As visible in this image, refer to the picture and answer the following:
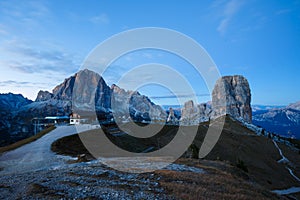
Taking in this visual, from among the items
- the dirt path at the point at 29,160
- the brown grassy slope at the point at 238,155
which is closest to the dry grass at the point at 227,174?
the brown grassy slope at the point at 238,155

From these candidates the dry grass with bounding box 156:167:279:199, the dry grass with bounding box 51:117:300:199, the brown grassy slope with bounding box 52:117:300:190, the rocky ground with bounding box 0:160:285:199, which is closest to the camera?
the rocky ground with bounding box 0:160:285:199

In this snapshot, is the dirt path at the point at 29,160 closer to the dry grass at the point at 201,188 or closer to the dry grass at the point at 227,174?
the dry grass at the point at 227,174

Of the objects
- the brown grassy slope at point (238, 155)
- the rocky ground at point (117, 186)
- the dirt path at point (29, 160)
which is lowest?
the brown grassy slope at point (238, 155)

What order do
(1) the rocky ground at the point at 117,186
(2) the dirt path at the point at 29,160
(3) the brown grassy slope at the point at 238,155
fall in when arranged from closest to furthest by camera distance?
(1) the rocky ground at the point at 117,186 → (2) the dirt path at the point at 29,160 → (3) the brown grassy slope at the point at 238,155

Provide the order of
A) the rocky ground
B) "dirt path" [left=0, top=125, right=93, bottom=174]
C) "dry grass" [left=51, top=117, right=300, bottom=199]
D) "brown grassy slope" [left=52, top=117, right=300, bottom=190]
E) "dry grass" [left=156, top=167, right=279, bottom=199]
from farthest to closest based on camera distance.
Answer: "brown grassy slope" [left=52, top=117, right=300, bottom=190] < "dirt path" [left=0, top=125, right=93, bottom=174] < "dry grass" [left=51, top=117, right=300, bottom=199] < "dry grass" [left=156, top=167, right=279, bottom=199] < the rocky ground

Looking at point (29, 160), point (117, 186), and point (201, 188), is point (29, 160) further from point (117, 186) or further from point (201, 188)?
point (201, 188)

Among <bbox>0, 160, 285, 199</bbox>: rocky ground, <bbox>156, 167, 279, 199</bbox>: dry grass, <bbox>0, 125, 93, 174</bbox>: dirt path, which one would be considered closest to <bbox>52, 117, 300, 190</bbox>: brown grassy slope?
<bbox>0, 125, 93, 174</bbox>: dirt path

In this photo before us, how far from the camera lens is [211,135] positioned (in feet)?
397

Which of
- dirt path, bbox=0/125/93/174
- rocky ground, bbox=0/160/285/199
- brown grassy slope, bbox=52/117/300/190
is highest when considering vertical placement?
rocky ground, bbox=0/160/285/199

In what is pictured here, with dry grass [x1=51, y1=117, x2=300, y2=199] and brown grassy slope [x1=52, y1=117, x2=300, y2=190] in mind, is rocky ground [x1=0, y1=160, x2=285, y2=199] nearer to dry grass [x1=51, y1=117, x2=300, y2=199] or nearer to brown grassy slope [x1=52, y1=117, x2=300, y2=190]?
dry grass [x1=51, y1=117, x2=300, y2=199]

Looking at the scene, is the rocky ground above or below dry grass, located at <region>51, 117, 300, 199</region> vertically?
above

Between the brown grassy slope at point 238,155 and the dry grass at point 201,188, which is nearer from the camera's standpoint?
the dry grass at point 201,188

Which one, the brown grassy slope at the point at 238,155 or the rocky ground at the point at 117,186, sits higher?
the rocky ground at the point at 117,186

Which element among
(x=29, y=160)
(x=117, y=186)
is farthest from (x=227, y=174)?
(x=29, y=160)
